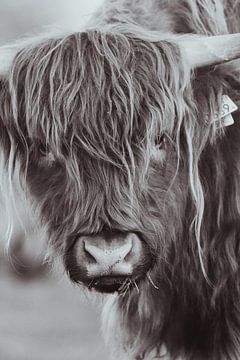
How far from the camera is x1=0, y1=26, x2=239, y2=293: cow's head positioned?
877mm

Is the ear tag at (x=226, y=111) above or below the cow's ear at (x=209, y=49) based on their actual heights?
below

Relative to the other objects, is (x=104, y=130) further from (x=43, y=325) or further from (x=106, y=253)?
(x=43, y=325)

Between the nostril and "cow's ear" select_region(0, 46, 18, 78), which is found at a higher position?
"cow's ear" select_region(0, 46, 18, 78)

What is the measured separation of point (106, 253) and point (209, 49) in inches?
10.8

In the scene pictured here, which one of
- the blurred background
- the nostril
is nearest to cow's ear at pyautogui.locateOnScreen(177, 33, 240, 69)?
the blurred background

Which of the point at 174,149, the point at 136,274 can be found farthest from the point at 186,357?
the point at 174,149

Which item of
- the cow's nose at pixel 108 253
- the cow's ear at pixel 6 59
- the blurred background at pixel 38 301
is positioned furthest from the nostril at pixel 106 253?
the cow's ear at pixel 6 59

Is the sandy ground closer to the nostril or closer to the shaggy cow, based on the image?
the shaggy cow

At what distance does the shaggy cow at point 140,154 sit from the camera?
88cm

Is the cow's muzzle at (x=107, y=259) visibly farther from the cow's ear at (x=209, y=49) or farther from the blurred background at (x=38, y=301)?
the cow's ear at (x=209, y=49)

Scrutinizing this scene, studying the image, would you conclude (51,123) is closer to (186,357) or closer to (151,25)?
(151,25)

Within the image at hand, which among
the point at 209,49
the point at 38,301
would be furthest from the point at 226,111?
the point at 38,301

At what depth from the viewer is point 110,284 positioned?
34.9 inches

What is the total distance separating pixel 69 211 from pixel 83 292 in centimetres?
12
